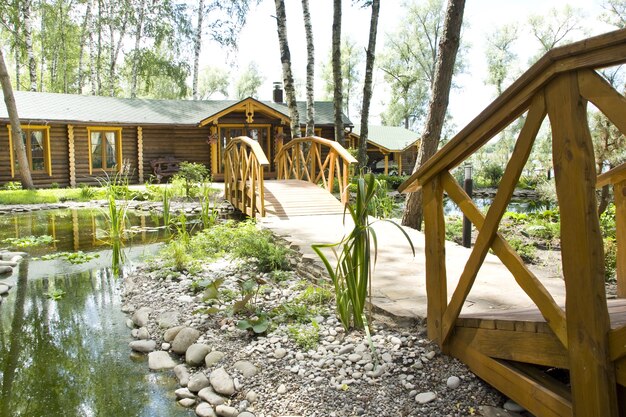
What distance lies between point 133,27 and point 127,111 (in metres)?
8.37

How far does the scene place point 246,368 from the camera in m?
3.09

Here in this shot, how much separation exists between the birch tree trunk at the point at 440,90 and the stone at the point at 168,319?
10.7ft

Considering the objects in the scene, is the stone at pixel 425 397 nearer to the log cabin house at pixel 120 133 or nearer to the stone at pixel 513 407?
the stone at pixel 513 407

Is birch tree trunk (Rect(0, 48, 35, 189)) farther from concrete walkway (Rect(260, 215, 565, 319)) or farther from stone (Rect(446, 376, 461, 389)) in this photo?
stone (Rect(446, 376, 461, 389))

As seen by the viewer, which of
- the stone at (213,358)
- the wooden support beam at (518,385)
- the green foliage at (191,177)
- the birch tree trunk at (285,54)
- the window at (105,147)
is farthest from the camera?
the window at (105,147)

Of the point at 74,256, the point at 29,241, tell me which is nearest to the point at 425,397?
the point at 74,256

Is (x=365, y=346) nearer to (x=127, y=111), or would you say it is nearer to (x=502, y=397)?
(x=502, y=397)

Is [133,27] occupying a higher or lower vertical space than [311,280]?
higher

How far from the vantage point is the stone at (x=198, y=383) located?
3.11 metres

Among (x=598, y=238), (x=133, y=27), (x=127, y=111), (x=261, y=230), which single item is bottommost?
(x=261, y=230)

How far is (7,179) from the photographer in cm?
1512

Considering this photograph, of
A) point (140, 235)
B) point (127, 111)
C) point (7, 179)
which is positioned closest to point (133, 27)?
point (127, 111)

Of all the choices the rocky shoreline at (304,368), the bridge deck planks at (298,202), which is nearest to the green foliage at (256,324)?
the rocky shoreline at (304,368)

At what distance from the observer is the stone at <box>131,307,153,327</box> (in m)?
4.30
